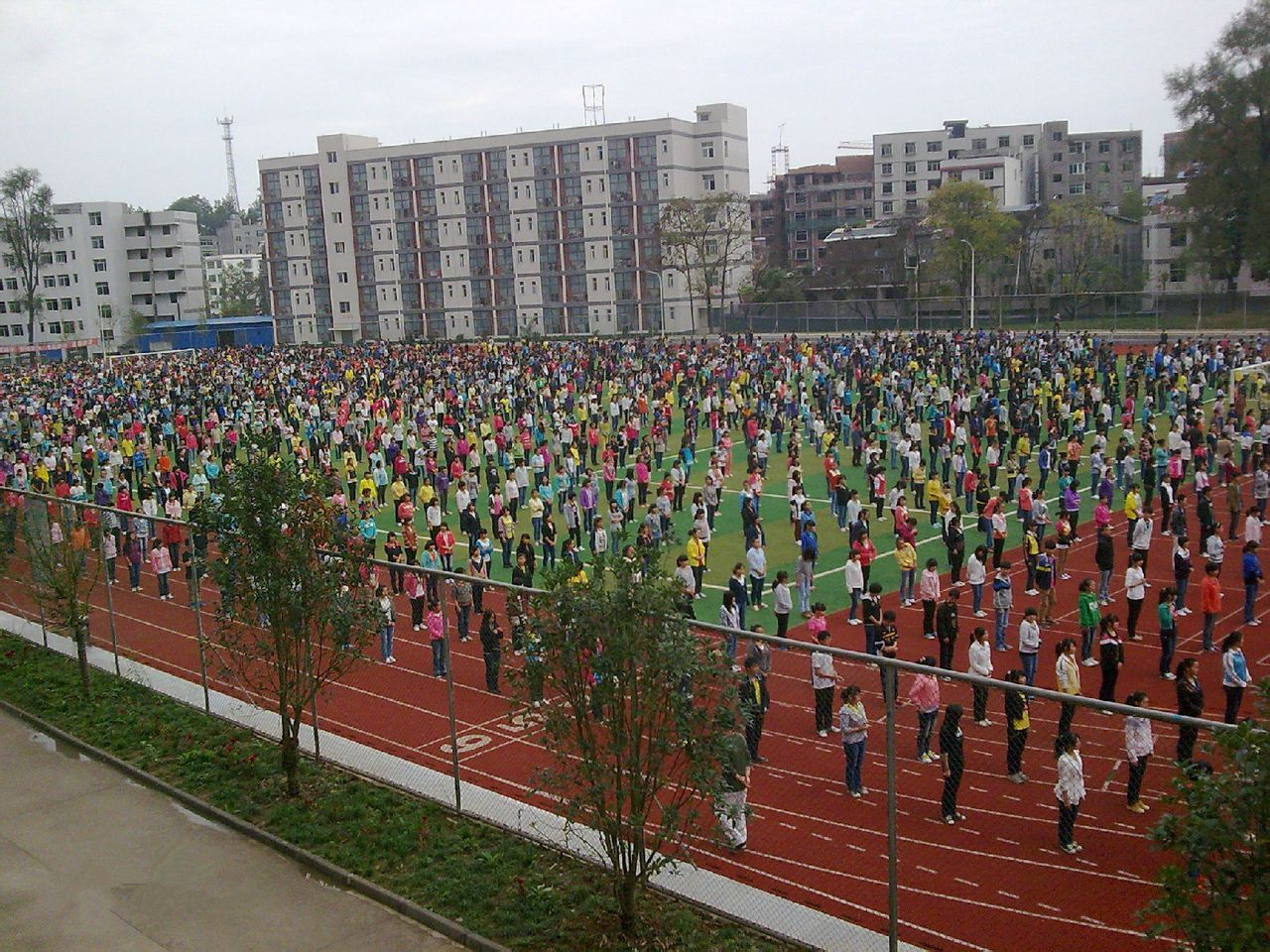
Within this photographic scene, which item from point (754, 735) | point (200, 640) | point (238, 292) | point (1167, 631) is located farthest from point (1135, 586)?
point (238, 292)

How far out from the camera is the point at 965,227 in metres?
66.8

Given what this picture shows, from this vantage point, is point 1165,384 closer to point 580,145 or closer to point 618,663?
point 618,663

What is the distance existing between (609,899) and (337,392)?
38.1 meters

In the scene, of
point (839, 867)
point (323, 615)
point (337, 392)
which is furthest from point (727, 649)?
point (337, 392)

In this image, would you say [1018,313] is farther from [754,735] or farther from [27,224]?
[27,224]

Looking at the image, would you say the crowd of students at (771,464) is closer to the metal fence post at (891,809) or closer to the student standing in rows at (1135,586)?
the student standing in rows at (1135,586)

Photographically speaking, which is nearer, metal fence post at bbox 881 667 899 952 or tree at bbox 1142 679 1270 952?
tree at bbox 1142 679 1270 952

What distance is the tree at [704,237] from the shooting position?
74.7m

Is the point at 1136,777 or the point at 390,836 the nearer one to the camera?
the point at 1136,777

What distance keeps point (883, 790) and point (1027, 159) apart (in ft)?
317

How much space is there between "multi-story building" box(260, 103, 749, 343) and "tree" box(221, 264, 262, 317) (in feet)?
78.4

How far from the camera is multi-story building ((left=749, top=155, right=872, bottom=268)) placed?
97625 millimetres

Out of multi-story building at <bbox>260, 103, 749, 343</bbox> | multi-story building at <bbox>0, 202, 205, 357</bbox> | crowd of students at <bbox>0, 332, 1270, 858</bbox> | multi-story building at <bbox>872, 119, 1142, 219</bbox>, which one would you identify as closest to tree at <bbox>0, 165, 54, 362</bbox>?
multi-story building at <bbox>0, 202, 205, 357</bbox>

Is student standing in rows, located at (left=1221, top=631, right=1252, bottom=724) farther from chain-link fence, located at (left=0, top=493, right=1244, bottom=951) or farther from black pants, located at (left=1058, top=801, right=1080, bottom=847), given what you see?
black pants, located at (left=1058, top=801, right=1080, bottom=847)
